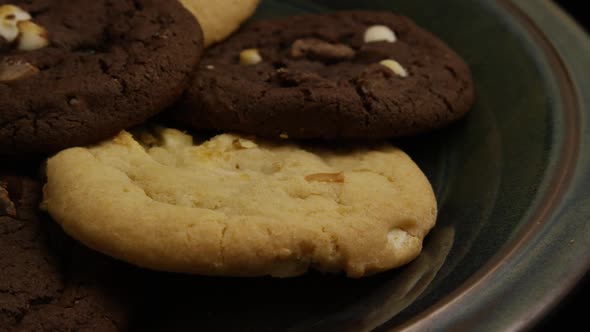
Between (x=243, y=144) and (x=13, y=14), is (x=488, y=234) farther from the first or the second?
(x=13, y=14)

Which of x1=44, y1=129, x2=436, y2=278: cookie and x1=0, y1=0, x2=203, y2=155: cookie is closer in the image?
x1=44, y1=129, x2=436, y2=278: cookie

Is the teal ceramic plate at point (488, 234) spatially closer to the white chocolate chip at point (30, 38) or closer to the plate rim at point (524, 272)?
the plate rim at point (524, 272)

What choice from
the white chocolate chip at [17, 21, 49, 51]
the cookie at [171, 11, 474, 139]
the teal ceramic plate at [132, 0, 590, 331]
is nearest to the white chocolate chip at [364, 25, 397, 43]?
the cookie at [171, 11, 474, 139]

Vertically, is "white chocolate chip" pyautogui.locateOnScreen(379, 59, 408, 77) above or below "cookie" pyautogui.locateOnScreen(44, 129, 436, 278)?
above

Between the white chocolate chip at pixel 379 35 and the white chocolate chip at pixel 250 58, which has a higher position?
the white chocolate chip at pixel 379 35

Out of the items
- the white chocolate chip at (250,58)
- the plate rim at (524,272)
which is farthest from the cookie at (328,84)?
the plate rim at (524,272)

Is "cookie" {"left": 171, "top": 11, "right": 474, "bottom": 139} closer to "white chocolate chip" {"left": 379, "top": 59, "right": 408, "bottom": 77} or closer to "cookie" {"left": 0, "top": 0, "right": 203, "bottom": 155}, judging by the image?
"white chocolate chip" {"left": 379, "top": 59, "right": 408, "bottom": 77}

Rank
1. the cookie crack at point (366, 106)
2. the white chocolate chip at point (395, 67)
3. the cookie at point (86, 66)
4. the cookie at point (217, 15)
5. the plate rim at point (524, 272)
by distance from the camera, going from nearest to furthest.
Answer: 1. the plate rim at point (524, 272)
2. the cookie at point (86, 66)
3. the cookie crack at point (366, 106)
4. the white chocolate chip at point (395, 67)
5. the cookie at point (217, 15)

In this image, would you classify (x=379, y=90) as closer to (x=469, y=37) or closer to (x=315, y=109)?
(x=315, y=109)
